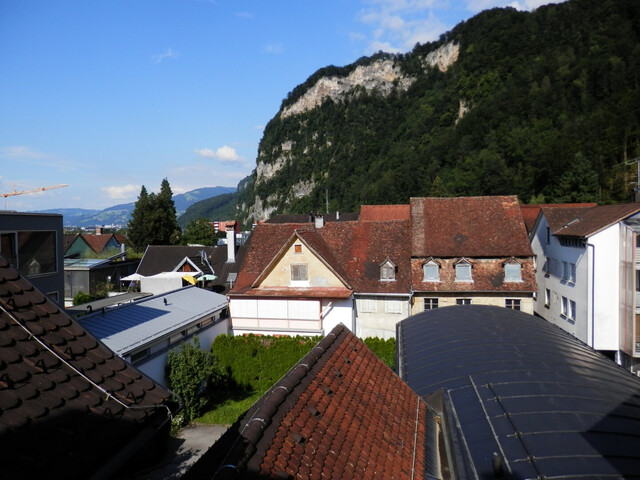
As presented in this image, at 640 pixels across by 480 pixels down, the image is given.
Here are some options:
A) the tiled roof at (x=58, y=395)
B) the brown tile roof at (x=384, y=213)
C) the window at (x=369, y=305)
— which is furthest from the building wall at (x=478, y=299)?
the tiled roof at (x=58, y=395)

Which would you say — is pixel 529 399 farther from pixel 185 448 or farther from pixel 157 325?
pixel 157 325

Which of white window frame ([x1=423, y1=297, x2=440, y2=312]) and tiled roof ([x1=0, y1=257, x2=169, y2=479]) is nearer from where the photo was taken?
tiled roof ([x1=0, y1=257, x2=169, y2=479])

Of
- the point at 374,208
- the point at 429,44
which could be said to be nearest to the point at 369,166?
the point at 429,44

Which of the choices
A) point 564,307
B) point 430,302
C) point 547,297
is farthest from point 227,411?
point 547,297

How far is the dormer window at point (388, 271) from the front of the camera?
2645cm

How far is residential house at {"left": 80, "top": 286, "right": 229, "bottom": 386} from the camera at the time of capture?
17172 millimetres

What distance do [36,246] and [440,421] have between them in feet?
60.4

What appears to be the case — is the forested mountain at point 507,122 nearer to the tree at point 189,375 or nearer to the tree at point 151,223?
the tree at point 151,223

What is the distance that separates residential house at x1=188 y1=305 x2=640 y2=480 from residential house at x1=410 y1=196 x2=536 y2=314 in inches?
561

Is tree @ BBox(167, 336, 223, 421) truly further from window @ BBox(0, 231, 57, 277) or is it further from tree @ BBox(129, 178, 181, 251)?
tree @ BBox(129, 178, 181, 251)

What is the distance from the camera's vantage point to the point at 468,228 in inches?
1125

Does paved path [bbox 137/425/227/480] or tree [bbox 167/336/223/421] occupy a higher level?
tree [bbox 167/336/223/421]

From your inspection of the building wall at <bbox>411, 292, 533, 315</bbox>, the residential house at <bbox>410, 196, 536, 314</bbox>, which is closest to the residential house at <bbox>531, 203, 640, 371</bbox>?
the residential house at <bbox>410, 196, 536, 314</bbox>

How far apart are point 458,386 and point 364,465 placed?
510cm
